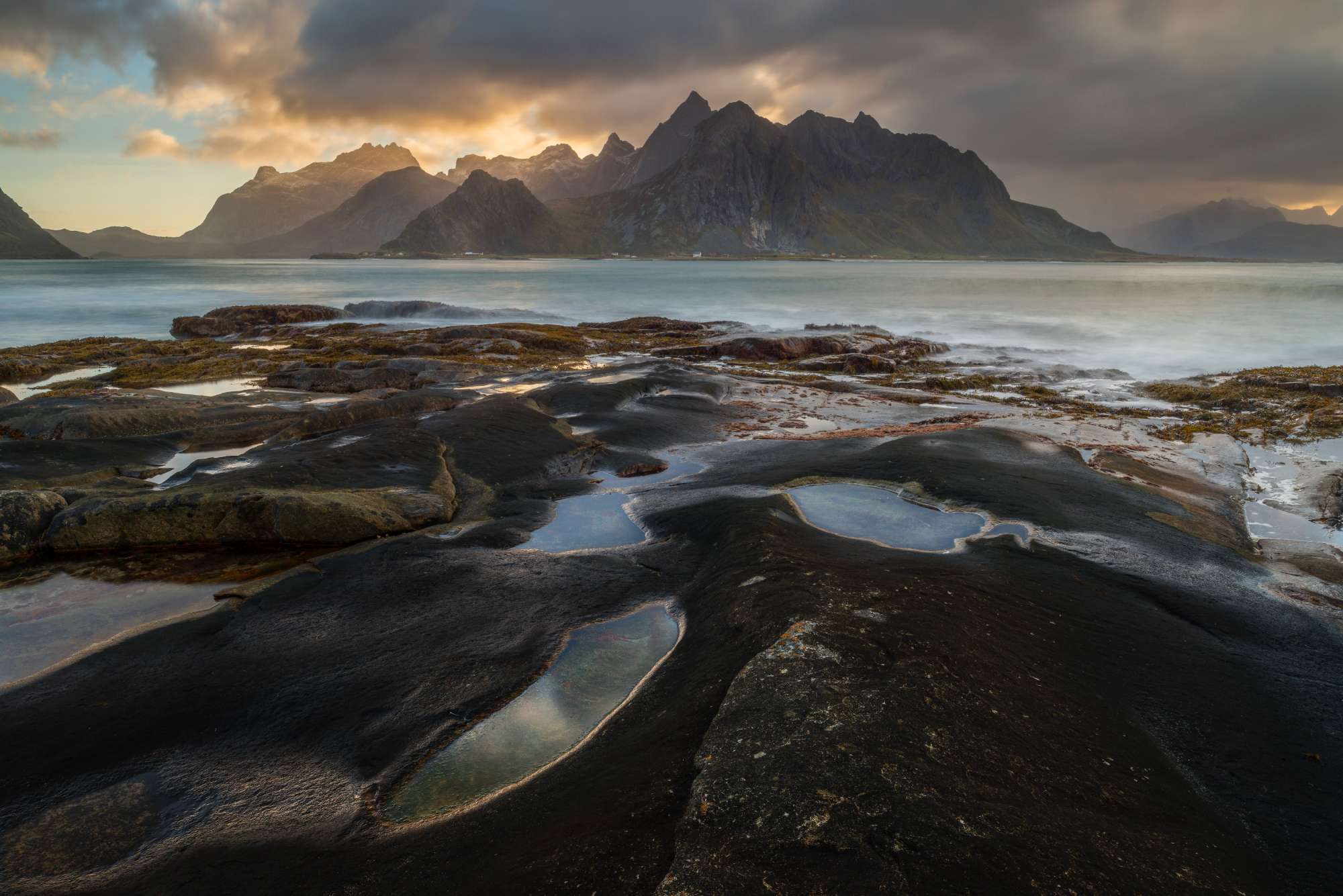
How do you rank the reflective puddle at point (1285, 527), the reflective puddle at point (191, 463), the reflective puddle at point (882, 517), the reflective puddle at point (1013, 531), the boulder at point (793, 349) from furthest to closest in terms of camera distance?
1. the boulder at point (793, 349)
2. the reflective puddle at point (191, 463)
3. the reflective puddle at point (1285, 527)
4. the reflective puddle at point (882, 517)
5. the reflective puddle at point (1013, 531)

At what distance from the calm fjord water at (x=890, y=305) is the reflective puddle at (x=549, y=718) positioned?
35.6 m

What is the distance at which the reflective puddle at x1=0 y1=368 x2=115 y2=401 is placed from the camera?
2487cm

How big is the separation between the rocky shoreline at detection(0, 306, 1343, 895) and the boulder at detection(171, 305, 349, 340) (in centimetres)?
3837

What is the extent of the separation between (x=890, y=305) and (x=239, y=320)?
215 ft

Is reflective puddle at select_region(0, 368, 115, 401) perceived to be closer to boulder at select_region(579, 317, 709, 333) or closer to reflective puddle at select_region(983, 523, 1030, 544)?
boulder at select_region(579, 317, 709, 333)

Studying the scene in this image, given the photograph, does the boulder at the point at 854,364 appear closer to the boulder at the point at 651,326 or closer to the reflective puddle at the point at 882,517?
the boulder at the point at 651,326

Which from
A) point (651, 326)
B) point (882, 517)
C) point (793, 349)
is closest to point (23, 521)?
point (882, 517)

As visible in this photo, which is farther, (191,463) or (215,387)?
(215,387)

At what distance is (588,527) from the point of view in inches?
442

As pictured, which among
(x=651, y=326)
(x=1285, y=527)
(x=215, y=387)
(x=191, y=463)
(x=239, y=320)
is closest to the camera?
(x=1285, y=527)

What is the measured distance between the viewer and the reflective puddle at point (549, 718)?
16.8 feet

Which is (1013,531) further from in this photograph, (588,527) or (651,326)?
(651,326)

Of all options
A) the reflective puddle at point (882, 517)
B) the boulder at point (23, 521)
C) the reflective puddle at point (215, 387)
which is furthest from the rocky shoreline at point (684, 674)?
the reflective puddle at point (215, 387)

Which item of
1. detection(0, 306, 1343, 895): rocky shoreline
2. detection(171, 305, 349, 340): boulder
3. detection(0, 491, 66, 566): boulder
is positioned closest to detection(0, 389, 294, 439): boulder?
detection(0, 306, 1343, 895): rocky shoreline
